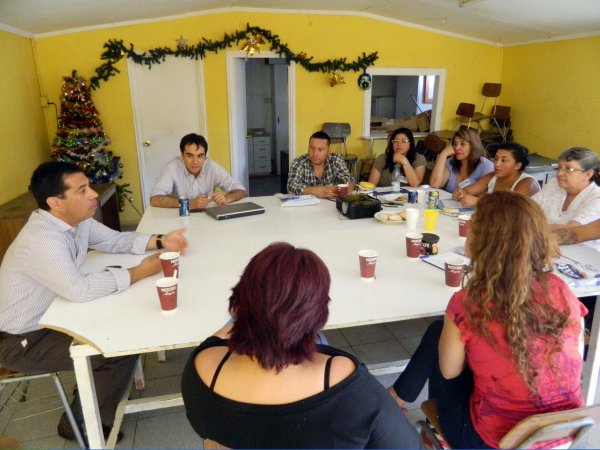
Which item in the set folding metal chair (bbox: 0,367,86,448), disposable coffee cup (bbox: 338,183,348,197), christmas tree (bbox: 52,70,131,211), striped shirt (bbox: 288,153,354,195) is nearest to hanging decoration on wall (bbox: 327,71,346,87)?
striped shirt (bbox: 288,153,354,195)

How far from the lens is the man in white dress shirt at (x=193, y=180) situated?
313 centimetres

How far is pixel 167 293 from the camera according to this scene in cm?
153

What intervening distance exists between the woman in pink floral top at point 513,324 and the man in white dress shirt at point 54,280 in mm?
1256

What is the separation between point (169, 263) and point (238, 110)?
13.8 ft

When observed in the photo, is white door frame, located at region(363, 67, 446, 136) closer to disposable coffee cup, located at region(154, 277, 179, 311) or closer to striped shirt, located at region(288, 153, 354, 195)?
striped shirt, located at region(288, 153, 354, 195)

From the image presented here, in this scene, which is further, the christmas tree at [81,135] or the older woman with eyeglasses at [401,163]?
the christmas tree at [81,135]

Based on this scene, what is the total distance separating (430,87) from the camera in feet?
29.9

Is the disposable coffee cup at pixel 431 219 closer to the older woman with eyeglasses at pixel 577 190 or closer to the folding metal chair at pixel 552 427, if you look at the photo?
the older woman with eyeglasses at pixel 577 190

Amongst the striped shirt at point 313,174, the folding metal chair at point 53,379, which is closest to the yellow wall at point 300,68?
the striped shirt at point 313,174

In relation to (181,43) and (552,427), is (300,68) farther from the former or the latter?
(552,427)

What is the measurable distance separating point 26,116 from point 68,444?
3.71m

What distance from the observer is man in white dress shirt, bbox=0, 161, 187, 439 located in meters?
1.63

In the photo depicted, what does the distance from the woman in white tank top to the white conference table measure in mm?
493

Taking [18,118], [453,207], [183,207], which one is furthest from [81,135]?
[453,207]
